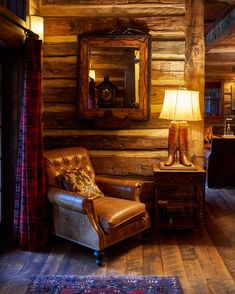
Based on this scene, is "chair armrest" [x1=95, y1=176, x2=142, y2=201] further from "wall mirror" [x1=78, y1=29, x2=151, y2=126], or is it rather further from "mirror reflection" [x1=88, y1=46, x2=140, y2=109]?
"mirror reflection" [x1=88, y1=46, x2=140, y2=109]

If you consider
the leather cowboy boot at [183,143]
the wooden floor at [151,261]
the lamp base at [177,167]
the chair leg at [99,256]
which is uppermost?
the leather cowboy boot at [183,143]

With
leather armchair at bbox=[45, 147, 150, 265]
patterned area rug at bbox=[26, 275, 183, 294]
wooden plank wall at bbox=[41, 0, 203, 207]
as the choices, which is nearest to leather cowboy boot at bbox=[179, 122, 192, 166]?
wooden plank wall at bbox=[41, 0, 203, 207]

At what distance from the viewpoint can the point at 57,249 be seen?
3789 millimetres

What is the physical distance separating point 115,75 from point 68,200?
1.61 metres

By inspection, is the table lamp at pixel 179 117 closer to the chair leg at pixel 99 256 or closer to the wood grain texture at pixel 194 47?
the wood grain texture at pixel 194 47

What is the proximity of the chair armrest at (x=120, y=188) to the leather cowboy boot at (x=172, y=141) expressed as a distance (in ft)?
1.44

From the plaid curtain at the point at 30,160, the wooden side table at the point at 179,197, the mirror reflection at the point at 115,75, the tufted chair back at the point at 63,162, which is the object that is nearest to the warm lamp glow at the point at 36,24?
the plaid curtain at the point at 30,160

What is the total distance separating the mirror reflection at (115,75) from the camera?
14.5ft

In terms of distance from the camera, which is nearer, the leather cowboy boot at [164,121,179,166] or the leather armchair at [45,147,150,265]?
the leather armchair at [45,147,150,265]

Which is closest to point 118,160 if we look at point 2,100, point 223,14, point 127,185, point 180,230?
point 127,185

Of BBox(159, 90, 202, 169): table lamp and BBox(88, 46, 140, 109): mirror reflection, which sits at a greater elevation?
BBox(88, 46, 140, 109): mirror reflection

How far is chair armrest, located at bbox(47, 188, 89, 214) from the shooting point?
344 cm

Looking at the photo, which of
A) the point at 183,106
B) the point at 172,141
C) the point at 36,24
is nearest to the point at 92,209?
the point at 172,141

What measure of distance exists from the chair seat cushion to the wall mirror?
1.08 meters
